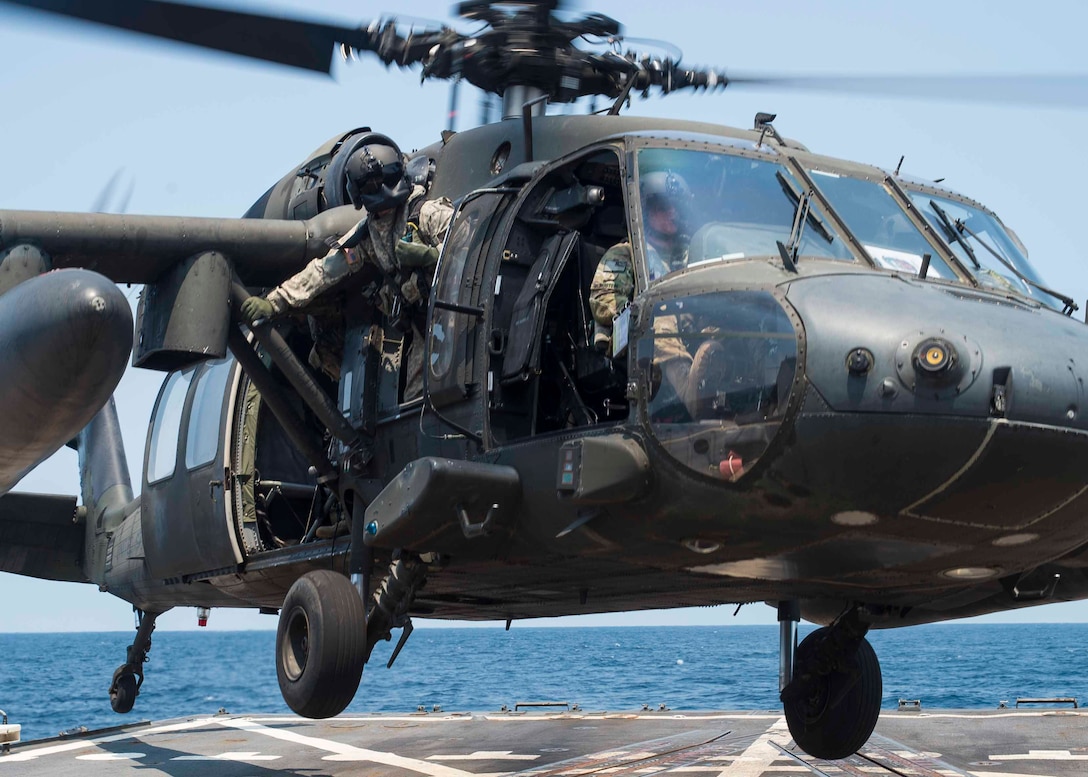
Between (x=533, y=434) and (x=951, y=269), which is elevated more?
(x=951, y=269)

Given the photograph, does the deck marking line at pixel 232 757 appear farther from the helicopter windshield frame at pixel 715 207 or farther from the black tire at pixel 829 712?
the helicopter windshield frame at pixel 715 207

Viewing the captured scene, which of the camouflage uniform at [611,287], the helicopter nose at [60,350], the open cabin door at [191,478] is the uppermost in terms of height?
the camouflage uniform at [611,287]

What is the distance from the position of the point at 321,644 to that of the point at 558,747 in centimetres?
581

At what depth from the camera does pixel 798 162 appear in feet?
22.7

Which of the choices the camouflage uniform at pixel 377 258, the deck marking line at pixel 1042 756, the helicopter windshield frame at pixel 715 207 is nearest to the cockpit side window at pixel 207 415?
the camouflage uniform at pixel 377 258

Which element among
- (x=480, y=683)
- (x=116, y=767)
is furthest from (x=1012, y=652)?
(x=116, y=767)

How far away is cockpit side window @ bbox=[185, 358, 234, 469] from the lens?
9.52 meters

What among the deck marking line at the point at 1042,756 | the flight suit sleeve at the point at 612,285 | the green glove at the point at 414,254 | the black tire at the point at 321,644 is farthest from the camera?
the deck marking line at the point at 1042,756

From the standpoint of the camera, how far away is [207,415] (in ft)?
31.9

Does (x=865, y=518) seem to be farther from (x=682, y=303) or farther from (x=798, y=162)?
(x=798, y=162)

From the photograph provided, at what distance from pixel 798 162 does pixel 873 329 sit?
5.77 feet

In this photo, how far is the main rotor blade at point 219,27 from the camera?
6.86 meters

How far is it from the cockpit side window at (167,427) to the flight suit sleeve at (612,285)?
4.65 meters

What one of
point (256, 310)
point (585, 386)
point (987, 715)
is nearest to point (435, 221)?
point (256, 310)
